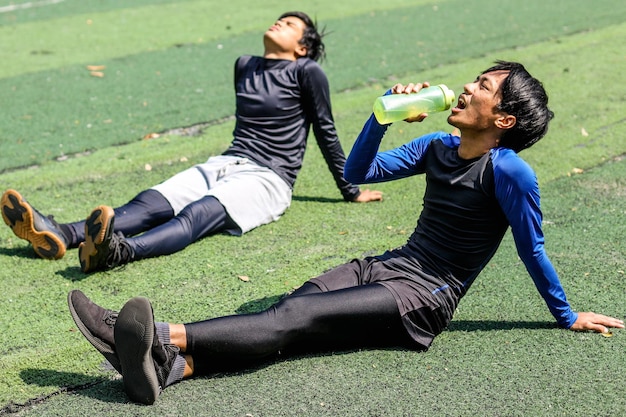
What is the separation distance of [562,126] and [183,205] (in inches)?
157

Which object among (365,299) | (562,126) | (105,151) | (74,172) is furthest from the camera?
(562,126)

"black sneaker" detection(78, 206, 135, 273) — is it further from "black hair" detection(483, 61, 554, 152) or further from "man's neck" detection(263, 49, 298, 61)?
"black hair" detection(483, 61, 554, 152)

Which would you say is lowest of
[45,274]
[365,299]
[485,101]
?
[45,274]

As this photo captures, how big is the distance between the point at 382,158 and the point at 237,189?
62.9 inches

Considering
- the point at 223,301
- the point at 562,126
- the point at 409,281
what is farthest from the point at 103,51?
the point at 409,281

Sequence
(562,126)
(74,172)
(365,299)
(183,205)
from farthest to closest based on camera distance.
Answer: (562,126) < (74,172) < (183,205) < (365,299)

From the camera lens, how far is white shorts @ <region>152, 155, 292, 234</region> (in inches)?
219

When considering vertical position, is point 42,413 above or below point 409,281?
below

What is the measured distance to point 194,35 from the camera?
466 inches

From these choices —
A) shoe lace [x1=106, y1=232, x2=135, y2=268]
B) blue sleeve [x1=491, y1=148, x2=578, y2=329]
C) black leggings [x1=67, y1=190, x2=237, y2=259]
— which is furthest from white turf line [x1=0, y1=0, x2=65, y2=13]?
blue sleeve [x1=491, y1=148, x2=578, y2=329]

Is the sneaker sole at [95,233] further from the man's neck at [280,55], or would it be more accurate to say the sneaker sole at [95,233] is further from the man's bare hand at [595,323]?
the man's bare hand at [595,323]

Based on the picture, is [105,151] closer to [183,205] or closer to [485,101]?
[183,205]

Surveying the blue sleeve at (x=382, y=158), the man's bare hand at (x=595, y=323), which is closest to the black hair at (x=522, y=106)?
the blue sleeve at (x=382, y=158)

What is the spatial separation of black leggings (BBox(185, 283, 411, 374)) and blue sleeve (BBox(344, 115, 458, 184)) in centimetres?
60
